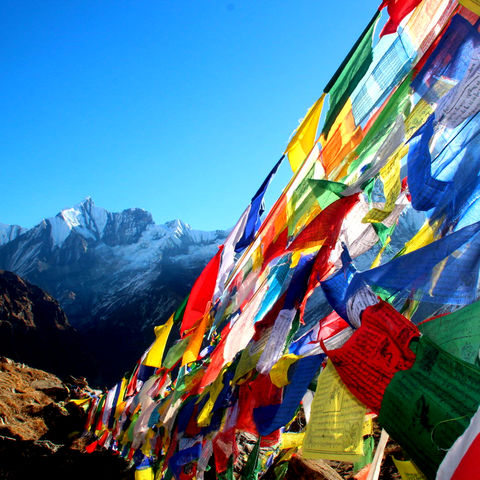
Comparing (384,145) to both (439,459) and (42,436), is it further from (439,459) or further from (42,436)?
(42,436)

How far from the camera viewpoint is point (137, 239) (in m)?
75.9

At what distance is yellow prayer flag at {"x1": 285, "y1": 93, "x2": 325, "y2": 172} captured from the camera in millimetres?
3124

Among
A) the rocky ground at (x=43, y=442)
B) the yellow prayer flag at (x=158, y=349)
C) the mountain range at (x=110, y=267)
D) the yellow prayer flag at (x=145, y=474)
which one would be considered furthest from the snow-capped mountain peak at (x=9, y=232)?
the yellow prayer flag at (x=158, y=349)

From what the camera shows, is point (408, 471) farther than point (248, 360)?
No

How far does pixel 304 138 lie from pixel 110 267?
66563 mm

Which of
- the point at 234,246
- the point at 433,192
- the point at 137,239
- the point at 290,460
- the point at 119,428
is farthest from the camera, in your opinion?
the point at 137,239

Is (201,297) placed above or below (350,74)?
below

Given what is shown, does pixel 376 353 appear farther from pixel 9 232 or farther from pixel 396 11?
pixel 9 232

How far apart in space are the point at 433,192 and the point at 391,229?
99 cm

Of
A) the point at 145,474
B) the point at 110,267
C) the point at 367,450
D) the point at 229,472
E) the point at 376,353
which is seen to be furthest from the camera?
the point at 110,267

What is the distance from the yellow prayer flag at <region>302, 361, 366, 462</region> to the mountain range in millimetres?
45332

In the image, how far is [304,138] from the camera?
3240 mm

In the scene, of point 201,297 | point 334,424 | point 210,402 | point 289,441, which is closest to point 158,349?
point 201,297

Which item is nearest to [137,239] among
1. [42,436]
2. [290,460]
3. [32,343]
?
[32,343]
